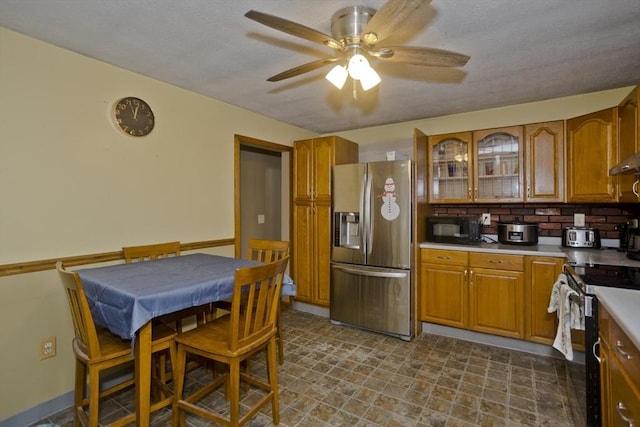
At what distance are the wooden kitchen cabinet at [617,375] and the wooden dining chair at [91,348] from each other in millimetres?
2063

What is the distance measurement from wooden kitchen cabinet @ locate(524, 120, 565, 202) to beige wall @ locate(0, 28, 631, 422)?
287 millimetres

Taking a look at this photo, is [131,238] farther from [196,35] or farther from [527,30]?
[527,30]

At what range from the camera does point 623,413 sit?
122 centimetres

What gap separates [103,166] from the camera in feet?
7.48

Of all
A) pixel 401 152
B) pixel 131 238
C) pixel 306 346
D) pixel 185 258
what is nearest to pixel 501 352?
pixel 306 346

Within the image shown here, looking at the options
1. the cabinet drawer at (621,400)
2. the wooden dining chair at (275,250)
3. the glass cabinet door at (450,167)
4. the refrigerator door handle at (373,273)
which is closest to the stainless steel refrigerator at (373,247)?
the refrigerator door handle at (373,273)

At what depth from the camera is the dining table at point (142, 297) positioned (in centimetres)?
151

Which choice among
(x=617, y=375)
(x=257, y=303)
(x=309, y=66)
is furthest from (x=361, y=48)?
(x=617, y=375)

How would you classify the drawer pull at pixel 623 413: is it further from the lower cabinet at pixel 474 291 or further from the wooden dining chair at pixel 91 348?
the wooden dining chair at pixel 91 348

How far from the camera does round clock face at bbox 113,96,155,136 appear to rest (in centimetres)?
235

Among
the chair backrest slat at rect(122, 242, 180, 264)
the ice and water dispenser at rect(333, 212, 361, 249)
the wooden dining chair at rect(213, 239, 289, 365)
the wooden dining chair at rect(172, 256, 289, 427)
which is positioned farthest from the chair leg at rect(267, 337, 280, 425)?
the ice and water dispenser at rect(333, 212, 361, 249)

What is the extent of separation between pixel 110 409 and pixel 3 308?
0.90 m

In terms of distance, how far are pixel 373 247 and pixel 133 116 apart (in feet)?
7.95

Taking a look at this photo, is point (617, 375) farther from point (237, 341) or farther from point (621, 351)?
point (237, 341)
